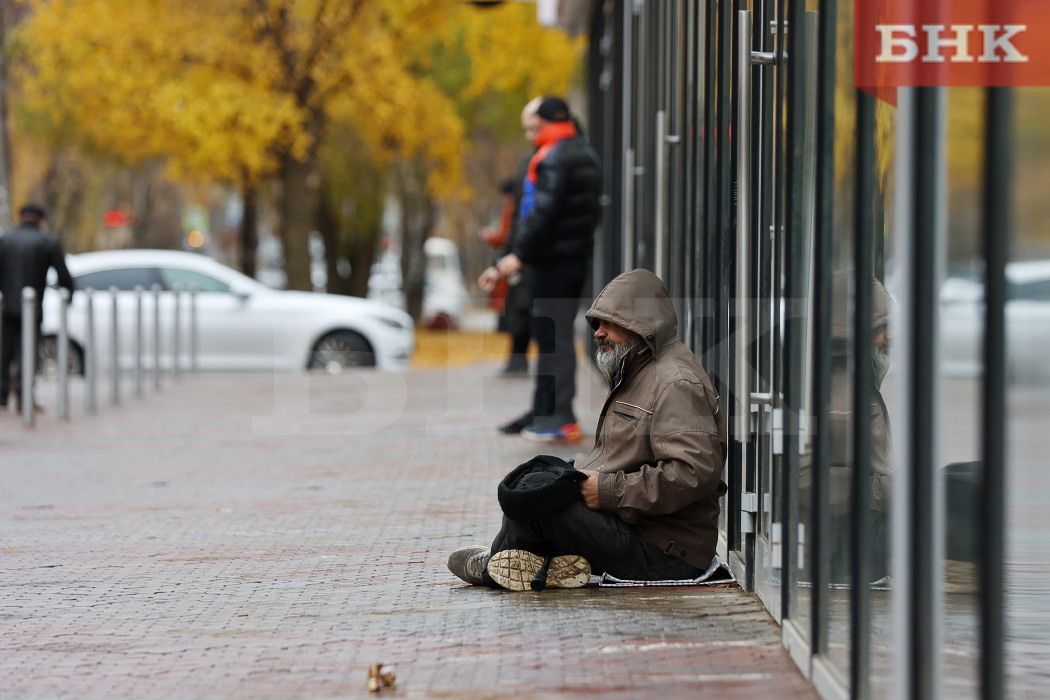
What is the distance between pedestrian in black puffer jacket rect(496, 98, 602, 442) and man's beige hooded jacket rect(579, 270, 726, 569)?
3490 mm

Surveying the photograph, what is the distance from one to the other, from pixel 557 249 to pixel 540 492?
13.3 ft

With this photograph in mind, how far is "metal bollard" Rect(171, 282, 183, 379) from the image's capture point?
1474 cm

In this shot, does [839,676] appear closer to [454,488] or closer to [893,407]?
[893,407]

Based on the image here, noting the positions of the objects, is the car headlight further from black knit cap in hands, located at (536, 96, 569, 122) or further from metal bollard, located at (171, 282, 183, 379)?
black knit cap in hands, located at (536, 96, 569, 122)

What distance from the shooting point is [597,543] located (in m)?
4.65

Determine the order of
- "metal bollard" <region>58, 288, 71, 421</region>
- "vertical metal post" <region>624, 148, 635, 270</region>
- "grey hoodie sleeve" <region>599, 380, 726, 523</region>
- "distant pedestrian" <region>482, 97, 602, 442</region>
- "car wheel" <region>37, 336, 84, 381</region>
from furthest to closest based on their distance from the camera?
1. "car wheel" <region>37, 336, 84, 381</region>
2. "metal bollard" <region>58, 288, 71, 421</region>
3. "vertical metal post" <region>624, 148, 635, 270</region>
4. "distant pedestrian" <region>482, 97, 602, 442</region>
5. "grey hoodie sleeve" <region>599, 380, 726, 523</region>

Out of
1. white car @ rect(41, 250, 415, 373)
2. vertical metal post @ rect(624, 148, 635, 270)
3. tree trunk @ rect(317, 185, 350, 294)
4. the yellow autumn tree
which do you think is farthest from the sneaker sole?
tree trunk @ rect(317, 185, 350, 294)

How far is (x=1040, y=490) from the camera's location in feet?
11.1

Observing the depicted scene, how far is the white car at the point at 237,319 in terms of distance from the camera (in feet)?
53.2

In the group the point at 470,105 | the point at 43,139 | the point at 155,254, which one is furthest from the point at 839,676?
the point at 43,139

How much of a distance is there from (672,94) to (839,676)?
4.78 metres

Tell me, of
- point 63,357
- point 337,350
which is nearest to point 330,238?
point 337,350

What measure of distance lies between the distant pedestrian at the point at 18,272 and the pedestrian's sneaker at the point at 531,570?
791 cm

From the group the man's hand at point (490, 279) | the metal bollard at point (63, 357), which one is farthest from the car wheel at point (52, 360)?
the man's hand at point (490, 279)
